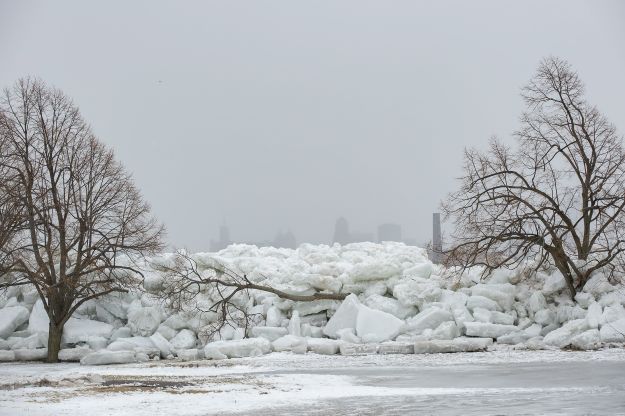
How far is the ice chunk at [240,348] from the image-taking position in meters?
24.0

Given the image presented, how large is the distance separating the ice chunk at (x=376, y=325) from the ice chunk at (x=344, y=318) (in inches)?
12.5

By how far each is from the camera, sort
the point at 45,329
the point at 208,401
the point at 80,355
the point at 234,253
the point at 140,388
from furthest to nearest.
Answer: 1. the point at 234,253
2. the point at 45,329
3. the point at 80,355
4. the point at 140,388
5. the point at 208,401

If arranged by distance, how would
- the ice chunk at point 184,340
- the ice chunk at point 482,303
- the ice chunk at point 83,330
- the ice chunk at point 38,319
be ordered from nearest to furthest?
1. the ice chunk at point 184,340
2. the ice chunk at point 482,303
3. the ice chunk at point 83,330
4. the ice chunk at point 38,319

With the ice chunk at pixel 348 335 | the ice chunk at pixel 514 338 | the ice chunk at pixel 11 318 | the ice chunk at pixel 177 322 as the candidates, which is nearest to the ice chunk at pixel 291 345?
the ice chunk at pixel 348 335

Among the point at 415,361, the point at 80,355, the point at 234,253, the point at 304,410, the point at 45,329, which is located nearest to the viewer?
the point at 304,410

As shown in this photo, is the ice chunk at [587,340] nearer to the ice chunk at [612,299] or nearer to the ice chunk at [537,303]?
the ice chunk at [612,299]

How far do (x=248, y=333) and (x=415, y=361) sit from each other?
6.87m

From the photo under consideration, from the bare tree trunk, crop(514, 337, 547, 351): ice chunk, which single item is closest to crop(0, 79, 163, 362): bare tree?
the bare tree trunk

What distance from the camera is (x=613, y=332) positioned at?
888 inches

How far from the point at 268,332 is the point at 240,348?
201cm

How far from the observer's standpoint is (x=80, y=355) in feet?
82.1

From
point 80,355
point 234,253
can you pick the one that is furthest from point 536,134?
point 80,355

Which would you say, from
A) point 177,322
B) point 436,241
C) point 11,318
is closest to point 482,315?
point 436,241

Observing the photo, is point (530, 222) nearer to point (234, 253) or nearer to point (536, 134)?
point (536, 134)
